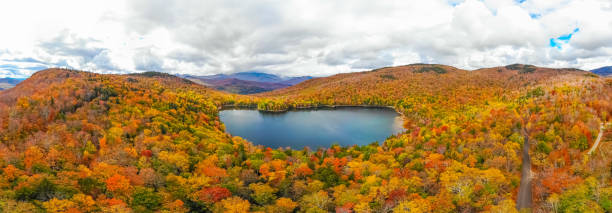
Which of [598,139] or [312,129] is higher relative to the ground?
[598,139]

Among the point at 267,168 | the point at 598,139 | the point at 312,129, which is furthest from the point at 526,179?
the point at 312,129

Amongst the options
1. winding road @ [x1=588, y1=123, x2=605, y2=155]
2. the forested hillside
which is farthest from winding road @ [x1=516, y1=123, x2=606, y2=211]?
the forested hillside

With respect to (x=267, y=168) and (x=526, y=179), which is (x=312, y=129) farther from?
(x=526, y=179)

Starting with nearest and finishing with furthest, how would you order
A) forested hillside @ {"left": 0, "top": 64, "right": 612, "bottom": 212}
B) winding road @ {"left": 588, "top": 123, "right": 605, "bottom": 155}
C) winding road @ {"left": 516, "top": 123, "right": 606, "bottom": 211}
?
forested hillside @ {"left": 0, "top": 64, "right": 612, "bottom": 212}, winding road @ {"left": 516, "top": 123, "right": 606, "bottom": 211}, winding road @ {"left": 588, "top": 123, "right": 605, "bottom": 155}

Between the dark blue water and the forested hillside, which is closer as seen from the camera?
the forested hillside

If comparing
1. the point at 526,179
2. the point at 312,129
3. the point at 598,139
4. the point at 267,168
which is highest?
the point at 598,139

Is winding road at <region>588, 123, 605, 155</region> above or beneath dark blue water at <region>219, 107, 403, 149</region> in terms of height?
above

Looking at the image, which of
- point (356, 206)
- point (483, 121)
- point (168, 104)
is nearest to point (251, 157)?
point (356, 206)

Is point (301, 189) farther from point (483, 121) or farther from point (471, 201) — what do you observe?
point (483, 121)

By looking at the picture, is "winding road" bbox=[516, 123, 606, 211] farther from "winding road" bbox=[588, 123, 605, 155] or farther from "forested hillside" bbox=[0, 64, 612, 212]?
"forested hillside" bbox=[0, 64, 612, 212]
